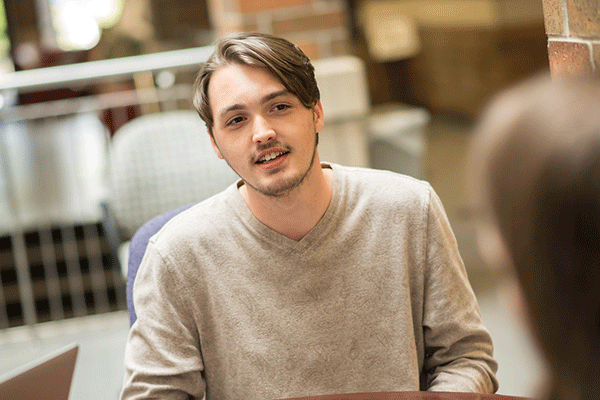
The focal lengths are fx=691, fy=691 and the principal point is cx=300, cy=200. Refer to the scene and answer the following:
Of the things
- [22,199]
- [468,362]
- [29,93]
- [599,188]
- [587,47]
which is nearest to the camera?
[599,188]

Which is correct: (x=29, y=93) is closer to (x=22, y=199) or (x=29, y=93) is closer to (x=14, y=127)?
(x=14, y=127)

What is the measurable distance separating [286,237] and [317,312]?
0.14m

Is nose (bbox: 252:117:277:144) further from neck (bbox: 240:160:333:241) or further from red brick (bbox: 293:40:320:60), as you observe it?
red brick (bbox: 293:40:320:60)

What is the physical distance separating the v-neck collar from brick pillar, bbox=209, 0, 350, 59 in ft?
6.52

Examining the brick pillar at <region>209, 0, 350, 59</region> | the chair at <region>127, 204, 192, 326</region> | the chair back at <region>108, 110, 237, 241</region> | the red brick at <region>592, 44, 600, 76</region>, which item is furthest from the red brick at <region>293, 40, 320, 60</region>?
the red brick at <region>592, 44, 600, 76</region>

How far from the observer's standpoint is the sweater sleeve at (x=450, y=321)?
117 centimetres

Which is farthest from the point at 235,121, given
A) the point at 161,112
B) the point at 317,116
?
the point at 161,112

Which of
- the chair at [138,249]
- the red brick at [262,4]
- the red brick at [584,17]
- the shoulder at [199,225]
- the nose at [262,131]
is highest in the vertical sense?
the red brick at [262,4]

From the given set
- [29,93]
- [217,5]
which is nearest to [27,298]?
[217,5]

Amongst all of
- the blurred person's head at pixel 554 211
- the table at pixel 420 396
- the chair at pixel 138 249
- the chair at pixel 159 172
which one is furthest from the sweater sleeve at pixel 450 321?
the chair at pixel 159 172

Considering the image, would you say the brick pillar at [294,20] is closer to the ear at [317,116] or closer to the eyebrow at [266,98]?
the ear at [317,116]

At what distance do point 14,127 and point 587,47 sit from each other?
6.09 metres

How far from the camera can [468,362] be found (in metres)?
1.16

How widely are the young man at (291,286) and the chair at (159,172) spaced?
4.27 feet
